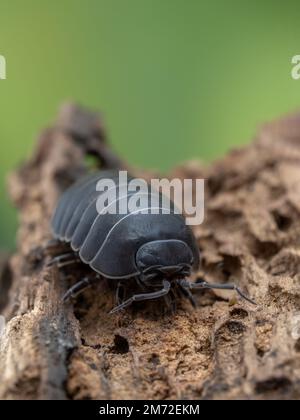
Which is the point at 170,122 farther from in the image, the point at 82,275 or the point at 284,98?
the point at 82,275

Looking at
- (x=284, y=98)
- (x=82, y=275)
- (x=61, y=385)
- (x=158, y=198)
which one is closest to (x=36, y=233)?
(x=82, y=275)

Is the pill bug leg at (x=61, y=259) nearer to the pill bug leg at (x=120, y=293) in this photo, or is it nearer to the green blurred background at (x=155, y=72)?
the pill bug leg at (x=120, y=293)

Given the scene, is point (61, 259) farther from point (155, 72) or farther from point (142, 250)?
point (155, 72)

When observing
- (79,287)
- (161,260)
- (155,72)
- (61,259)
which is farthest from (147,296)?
(155,72)

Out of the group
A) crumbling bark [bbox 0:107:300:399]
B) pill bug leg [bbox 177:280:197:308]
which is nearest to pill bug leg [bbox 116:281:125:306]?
crumbling bark [bbox 0:107:300:399]

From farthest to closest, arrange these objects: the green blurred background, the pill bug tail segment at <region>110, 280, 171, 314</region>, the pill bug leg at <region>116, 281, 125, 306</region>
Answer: the green blurred background, the pill bug leg at <region>116, 281, 125, 306</region>, the pill bug tail segment at <region>110, 280, 171, 314</region>

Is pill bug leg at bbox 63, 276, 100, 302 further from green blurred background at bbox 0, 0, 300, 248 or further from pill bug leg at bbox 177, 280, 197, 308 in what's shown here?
green blurred background at bbox 0, 0, 300, 248

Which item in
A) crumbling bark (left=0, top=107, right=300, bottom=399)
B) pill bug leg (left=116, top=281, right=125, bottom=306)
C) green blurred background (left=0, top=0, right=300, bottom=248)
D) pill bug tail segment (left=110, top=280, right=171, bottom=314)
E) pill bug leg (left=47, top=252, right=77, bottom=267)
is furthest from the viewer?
green blurred background (left=0, top=0, right=300, bottom=248)
